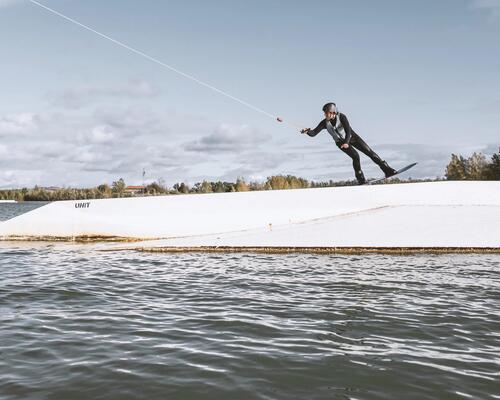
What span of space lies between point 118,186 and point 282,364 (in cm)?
13593

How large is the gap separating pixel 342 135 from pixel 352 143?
59cm

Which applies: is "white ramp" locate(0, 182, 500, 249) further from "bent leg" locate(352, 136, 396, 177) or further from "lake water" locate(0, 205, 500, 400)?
"lake water" locate(0, 205, 500, 400)

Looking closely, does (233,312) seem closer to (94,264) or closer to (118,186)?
(94,264)

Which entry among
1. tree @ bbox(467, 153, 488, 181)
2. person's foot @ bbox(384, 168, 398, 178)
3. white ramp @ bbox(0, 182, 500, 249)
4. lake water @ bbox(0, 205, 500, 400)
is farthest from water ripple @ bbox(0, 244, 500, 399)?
tree @ bbox(467, 153, 488, 181)

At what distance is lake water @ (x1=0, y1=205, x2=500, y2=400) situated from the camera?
4340 mm

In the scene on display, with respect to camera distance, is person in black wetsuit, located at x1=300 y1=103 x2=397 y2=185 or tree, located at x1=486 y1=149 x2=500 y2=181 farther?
tree, located at x1=486 y1=149 x2=500 y2=181

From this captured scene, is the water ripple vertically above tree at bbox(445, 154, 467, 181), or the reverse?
tree at bbox(445, 154, 467, 181)

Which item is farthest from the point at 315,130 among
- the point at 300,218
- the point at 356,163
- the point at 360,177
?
the point at 300,218

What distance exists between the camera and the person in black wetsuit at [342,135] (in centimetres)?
1405

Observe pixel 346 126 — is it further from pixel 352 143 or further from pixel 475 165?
pixel 475 165

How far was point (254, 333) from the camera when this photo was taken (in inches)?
234

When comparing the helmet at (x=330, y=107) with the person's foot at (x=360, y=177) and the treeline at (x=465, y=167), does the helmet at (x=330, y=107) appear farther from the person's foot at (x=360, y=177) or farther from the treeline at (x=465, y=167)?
the treeline at (x=465, y=167)

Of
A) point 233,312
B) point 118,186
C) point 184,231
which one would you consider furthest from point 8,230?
point 118,186

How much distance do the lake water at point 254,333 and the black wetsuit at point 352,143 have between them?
481 centimetres
